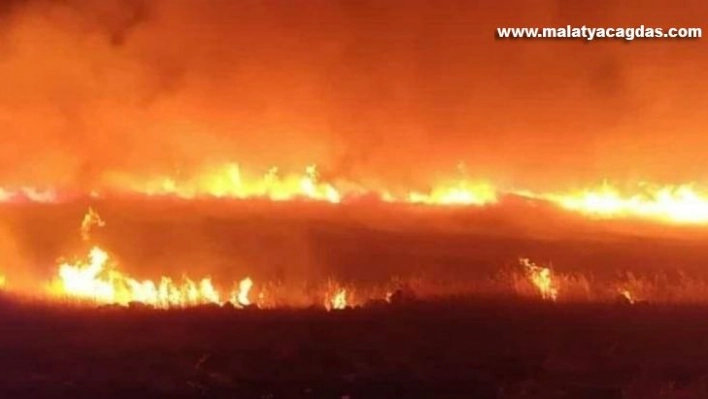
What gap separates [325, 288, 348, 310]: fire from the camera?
18.6 m

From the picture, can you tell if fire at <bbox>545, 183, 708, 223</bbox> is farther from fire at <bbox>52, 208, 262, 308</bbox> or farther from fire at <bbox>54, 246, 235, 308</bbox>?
fire at <bbox>54, 246, 235, 308</bbox>

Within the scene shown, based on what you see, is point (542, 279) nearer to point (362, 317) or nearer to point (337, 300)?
point (337, 300)

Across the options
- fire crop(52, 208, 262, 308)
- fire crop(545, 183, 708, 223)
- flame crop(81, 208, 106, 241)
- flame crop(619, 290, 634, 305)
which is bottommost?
flame crop(619, 290, 634, 305)

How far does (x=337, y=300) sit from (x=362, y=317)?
2.54 metres

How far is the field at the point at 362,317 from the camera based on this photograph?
14.2m

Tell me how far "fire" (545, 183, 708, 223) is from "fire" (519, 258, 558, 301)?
13.1 feet

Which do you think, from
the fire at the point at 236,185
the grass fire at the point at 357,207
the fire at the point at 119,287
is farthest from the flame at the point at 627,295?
the fire at the point at 236,185

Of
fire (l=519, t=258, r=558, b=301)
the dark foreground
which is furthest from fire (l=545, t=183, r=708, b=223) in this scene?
the dark foreground

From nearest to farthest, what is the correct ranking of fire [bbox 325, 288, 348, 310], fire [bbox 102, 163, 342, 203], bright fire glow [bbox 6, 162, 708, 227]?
fire [bbox 325, 288, 348, 310], bright fire glow [bbox 6, 162, 708, 227], fire [bbox 102, 163, 342, 203]

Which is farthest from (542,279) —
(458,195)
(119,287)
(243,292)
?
(119,287)

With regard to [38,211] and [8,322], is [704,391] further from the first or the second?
[38,211]

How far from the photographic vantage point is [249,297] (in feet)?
64.7

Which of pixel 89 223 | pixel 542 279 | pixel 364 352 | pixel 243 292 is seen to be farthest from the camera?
pixel 89 223

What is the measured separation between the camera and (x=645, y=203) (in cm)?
2616
